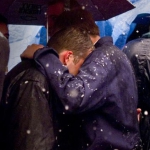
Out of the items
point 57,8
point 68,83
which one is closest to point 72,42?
point 68,83

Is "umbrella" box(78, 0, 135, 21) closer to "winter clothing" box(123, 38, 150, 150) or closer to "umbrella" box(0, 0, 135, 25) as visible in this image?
"umbrella" box(0, 0, 135, 25)

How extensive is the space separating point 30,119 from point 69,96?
0.28 meters

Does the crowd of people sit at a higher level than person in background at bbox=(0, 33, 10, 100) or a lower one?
lower

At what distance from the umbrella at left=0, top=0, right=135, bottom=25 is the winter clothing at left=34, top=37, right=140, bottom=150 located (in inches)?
53.9

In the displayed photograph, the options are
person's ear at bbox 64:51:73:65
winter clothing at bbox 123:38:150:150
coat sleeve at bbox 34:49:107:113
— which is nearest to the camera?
coat sleeve at bbox 34:49:107:113

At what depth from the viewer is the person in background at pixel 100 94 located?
7.61 ft

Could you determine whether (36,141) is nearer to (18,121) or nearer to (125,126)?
(18,121)

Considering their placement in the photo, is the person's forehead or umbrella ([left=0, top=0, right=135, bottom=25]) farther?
umbrella ([left=0, top=0, right=135, bottom=25])

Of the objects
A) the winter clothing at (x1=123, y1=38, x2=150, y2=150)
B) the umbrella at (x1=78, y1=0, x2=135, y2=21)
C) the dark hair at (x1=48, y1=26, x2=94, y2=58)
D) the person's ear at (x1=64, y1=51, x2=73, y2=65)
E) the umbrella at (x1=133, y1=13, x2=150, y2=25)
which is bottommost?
the winter clothing at (x1=123, y1=38, x2=150, y2=150)

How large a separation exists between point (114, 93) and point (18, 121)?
0.68 meters

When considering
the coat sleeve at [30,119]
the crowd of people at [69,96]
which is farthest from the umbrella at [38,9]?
the coat sleeve at [30,119]

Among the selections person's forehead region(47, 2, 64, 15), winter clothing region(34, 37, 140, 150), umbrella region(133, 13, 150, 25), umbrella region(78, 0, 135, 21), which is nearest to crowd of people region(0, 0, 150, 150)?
winter clothing region(34, 37, 140, 150)

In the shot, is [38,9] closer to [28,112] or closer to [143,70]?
[143,70]

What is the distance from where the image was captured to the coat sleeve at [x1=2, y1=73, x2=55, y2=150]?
7.18ft
